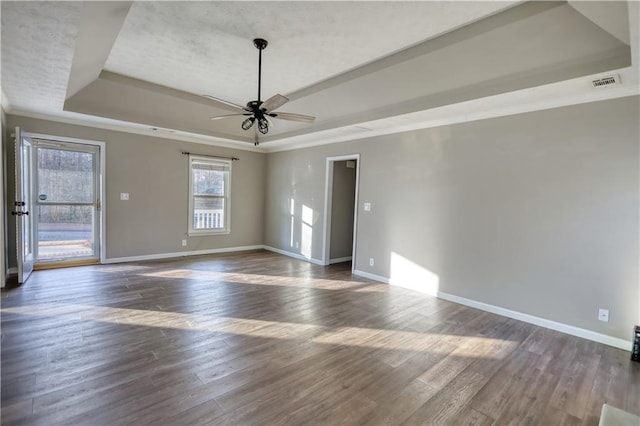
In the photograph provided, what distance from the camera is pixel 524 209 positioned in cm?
368

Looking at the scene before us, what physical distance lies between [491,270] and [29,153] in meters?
6.99

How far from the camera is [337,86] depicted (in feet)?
13.6

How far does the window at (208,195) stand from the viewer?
6.72 m

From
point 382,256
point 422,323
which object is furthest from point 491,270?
point 382,256

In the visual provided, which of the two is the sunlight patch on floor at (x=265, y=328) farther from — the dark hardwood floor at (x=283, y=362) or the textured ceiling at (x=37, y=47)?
the textured ceiling at (x=37, y=47)

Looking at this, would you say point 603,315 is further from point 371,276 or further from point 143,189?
point 143,189

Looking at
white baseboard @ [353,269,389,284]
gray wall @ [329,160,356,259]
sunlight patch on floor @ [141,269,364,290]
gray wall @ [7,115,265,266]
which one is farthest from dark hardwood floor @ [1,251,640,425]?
gray wall @ [329,160,356,259]

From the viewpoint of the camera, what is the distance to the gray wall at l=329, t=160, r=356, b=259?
21.1 feet

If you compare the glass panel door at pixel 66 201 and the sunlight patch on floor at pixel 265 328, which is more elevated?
the glass panel door at pixel 66 201

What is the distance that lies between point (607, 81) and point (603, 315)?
90.7 inches

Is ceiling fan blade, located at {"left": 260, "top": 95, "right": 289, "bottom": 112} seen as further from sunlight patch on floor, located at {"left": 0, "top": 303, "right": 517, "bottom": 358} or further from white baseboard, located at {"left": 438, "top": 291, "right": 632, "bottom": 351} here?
white baseboard, located at {"left": 438, "top": 291, "right": 632, "bottom": 351}

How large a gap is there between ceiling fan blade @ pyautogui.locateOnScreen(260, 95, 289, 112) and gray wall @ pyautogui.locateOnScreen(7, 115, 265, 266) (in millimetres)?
3848

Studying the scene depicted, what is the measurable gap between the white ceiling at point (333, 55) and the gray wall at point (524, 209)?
0.31 meters

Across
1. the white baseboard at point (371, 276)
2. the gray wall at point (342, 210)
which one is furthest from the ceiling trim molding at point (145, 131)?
the white baseboard at point (371, 276)
